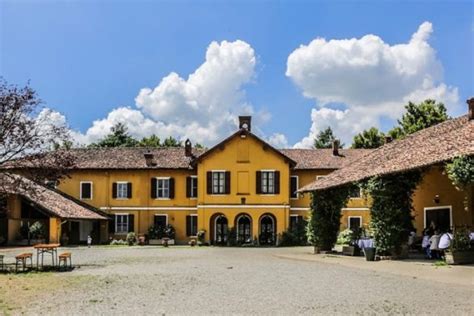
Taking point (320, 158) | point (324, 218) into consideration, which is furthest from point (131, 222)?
point (324, 218)

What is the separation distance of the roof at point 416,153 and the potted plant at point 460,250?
2.55 meters

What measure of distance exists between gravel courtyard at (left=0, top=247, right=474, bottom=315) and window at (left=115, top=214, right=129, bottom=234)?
2417cm

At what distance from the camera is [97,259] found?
87.6 ft

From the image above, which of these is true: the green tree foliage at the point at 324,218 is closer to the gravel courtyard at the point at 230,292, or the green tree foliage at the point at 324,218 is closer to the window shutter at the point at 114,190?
the gravel courtyard at the point at 230,292

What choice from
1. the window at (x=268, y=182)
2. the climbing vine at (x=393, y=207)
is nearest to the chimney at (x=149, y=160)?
the window at (x=268, y=182)

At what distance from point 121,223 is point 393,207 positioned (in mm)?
26570

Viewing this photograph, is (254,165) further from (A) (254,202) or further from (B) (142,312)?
(B) (142,312)

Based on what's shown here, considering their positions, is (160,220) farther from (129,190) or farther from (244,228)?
(244,228)

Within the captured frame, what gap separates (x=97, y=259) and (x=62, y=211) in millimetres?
12438

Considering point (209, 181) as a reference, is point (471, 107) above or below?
above

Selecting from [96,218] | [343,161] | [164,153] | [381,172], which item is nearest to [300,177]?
[343,161]

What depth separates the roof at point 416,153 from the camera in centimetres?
1941

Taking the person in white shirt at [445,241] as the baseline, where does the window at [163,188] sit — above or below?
above

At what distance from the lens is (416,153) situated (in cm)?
2203
